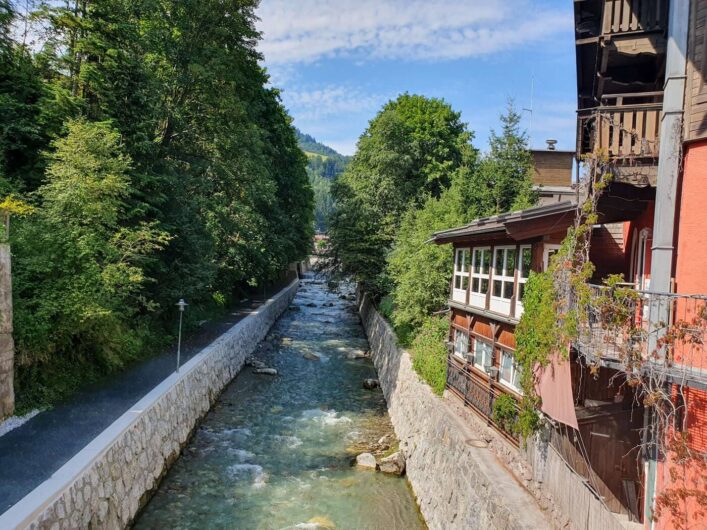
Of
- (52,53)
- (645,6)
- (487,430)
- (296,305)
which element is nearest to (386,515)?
(487,430)

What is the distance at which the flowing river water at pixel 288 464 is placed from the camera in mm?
11086

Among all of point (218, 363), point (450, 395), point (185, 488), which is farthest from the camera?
point (218, 363)

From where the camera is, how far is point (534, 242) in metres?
11.1

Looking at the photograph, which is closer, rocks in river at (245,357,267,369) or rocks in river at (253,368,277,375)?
rocks in river at (253,368,277,375)

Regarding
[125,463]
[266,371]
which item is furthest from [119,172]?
[266,371]

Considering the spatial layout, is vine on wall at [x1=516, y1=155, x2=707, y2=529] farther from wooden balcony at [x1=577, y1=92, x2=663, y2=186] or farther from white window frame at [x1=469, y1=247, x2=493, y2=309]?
white window frame at [x1=469, y1=247, x2=493, y2=309]

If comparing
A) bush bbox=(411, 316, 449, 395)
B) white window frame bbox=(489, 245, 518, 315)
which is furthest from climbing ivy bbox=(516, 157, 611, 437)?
bush bbox=(411, 316, 449, 395)

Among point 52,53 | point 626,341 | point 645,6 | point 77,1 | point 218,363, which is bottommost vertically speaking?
point 218,363

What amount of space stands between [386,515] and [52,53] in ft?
67.4

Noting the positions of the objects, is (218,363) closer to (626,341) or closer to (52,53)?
(52,53)

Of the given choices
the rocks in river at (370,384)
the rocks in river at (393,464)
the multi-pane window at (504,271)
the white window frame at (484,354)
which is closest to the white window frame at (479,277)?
the multi-pane window at (504,271)

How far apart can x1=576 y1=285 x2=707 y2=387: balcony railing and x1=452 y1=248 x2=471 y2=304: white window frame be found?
761 cm

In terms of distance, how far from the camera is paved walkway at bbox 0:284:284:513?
8.35 metres

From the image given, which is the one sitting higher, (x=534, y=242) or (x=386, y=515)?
(x=534, y=242)
